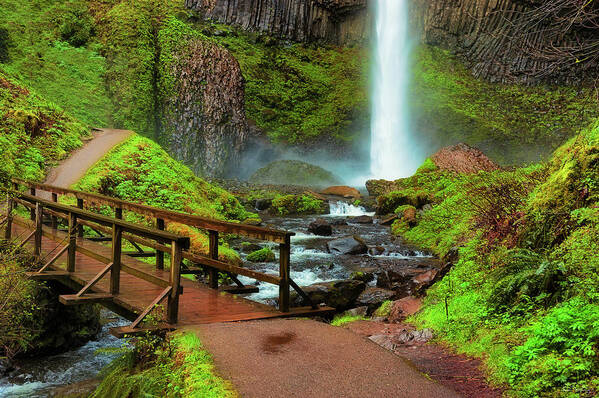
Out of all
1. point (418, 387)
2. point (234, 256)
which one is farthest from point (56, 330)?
point (418, 387)

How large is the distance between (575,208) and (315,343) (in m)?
4.27

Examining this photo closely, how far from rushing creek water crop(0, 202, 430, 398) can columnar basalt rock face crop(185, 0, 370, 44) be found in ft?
100

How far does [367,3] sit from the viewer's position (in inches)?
1972

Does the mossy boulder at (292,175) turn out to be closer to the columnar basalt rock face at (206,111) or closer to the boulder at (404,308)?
the columnar basalt rock face at (206,111)

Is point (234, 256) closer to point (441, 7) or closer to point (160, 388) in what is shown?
point (160, 388)

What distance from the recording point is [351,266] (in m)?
12.4

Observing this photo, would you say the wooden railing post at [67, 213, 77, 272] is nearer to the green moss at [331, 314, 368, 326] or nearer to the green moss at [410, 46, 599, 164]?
the green moss at [331, 314, 368, 326]

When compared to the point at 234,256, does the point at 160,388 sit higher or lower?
higher

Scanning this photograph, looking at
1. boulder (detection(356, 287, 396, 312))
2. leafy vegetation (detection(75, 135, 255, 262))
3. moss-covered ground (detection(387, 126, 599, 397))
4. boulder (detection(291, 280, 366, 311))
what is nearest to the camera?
moss-covered ground (detection(387, 126, 599, 397))

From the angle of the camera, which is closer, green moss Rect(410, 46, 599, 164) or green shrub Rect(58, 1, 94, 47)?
green shrub Rect(58, 1, 94, 47)

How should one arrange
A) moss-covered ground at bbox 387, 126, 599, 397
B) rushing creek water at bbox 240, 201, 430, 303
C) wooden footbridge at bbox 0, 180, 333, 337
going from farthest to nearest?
1. rushing creek water at bbox 240, 201, 430, 303
2. wooden footbridge at bbox 0, 180, 333, 337
3. moss-covered ground at bbox 387, 126, 599, 397

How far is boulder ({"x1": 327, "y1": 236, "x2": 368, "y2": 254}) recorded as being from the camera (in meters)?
13.9

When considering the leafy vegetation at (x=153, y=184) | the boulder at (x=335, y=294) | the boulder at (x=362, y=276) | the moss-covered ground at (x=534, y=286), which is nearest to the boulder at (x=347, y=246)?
the boulder at (x=362, y=276)

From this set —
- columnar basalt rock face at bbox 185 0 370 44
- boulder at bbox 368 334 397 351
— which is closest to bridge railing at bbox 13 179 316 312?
boulder at bbox 368 334 397 351
